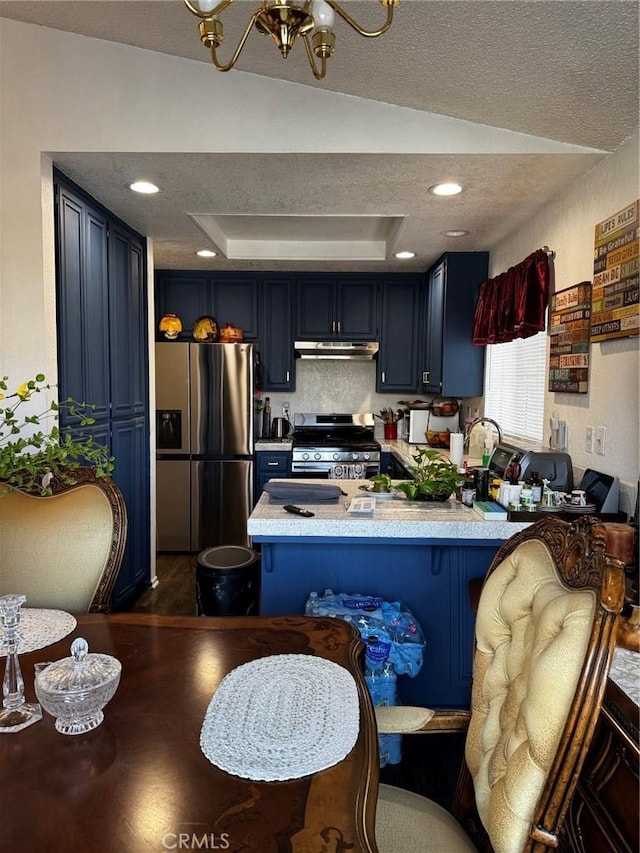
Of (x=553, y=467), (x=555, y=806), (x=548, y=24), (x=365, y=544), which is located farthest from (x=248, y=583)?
(x=548, y=24)

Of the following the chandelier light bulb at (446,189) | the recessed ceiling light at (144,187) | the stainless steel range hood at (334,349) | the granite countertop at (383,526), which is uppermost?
the recessed ceiling light at (144,187)

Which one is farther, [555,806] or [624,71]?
[624,71]

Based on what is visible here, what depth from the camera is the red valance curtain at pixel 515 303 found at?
2.77m

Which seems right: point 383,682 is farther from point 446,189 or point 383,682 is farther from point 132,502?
point 446,189

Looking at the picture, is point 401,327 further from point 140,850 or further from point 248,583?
point 140,850

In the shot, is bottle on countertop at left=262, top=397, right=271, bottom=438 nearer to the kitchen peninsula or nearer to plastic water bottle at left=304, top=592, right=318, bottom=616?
the kitchen peninsula

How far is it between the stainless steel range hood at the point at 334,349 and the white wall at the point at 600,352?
76.8 inches

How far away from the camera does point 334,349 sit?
4586 millimetres

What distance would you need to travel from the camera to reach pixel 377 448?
14.5 feet

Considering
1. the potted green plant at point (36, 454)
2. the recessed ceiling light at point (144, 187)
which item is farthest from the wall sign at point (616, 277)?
the recessed ceiling light at point (144, 187)

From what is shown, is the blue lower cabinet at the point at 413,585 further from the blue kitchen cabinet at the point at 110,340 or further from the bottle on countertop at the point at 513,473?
the blue kitchen cabinet at the point at 110,340

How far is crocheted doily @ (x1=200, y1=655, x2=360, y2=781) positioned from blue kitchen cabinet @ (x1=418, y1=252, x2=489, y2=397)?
3.02 m

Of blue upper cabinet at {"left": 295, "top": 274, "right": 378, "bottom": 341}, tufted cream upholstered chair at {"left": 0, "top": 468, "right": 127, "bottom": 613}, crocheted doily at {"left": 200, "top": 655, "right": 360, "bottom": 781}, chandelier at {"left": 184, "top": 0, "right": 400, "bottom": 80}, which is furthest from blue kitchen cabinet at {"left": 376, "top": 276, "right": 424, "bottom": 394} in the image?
crocheted doily at {"left": 200, "top": 655, "right": 360, "bottom": 781}

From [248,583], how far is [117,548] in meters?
1.16
